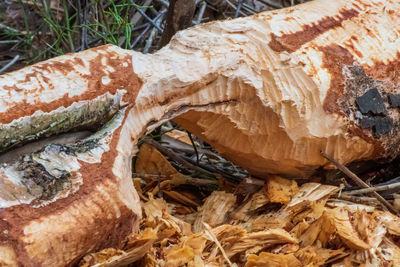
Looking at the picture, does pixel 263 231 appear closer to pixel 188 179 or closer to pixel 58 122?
pixel 188 179

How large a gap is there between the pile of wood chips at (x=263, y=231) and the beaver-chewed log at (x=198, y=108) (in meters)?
0.06

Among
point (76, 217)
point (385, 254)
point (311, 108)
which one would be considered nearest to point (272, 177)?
point (311, 108)

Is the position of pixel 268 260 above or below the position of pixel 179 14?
below

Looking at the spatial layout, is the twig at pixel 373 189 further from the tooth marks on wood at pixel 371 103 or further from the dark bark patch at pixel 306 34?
the dark bark patch at pixel 306 34

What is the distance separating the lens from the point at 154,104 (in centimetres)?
112

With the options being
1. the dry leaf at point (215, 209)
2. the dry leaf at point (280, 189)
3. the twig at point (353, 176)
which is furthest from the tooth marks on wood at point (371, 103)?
the dry leaf at point (215, 209)

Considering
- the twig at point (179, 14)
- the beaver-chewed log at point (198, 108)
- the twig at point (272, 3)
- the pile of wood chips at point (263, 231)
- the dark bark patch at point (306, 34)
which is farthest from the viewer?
the twig at point (272, 3)

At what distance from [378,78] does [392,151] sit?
0.21 meters

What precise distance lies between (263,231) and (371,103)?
0.42 meters

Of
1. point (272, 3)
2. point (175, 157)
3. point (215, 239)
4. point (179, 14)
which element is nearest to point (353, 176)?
point (215, 239)

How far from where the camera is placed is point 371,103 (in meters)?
1.29

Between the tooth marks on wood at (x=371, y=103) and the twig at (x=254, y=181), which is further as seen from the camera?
the twig at (x=254, y=181)

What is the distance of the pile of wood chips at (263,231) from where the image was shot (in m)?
1.06

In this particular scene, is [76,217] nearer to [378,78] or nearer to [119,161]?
[119,161]
